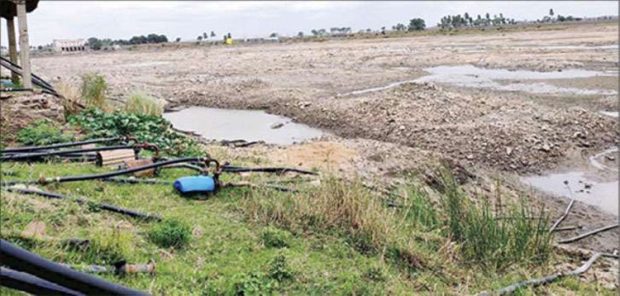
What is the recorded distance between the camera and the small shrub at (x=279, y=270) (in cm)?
416

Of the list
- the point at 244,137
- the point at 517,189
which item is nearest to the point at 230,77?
the point at 244,137

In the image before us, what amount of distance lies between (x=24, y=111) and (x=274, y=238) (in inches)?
217

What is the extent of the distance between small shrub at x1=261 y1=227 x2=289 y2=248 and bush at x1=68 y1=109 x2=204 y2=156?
11.9 feet

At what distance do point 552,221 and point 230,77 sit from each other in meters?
19.6

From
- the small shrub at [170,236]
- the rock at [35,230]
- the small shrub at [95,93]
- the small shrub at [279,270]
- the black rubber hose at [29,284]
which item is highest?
the small shrub at [95,93]

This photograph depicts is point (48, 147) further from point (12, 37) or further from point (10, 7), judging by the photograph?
point (12, 37)

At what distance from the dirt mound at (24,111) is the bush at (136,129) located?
0.33 meters

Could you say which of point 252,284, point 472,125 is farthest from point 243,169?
point 472,125

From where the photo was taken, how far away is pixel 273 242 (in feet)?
15.8

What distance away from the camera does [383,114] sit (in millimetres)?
13305

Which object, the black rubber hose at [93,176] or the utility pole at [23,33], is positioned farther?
the utility pole at [23,33]

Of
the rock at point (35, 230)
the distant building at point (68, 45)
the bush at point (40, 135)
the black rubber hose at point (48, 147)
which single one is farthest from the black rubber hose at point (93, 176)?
the distant building at point (68, 45)

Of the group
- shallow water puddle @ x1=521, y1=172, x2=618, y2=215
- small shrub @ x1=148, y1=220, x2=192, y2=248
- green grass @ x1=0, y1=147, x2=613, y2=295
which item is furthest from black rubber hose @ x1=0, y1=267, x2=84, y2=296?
shallow water puddle @ x1=521, y1=172, x2=618, y2=215

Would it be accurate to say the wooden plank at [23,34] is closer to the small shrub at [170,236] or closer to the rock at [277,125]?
the small shrub at [170,236]
